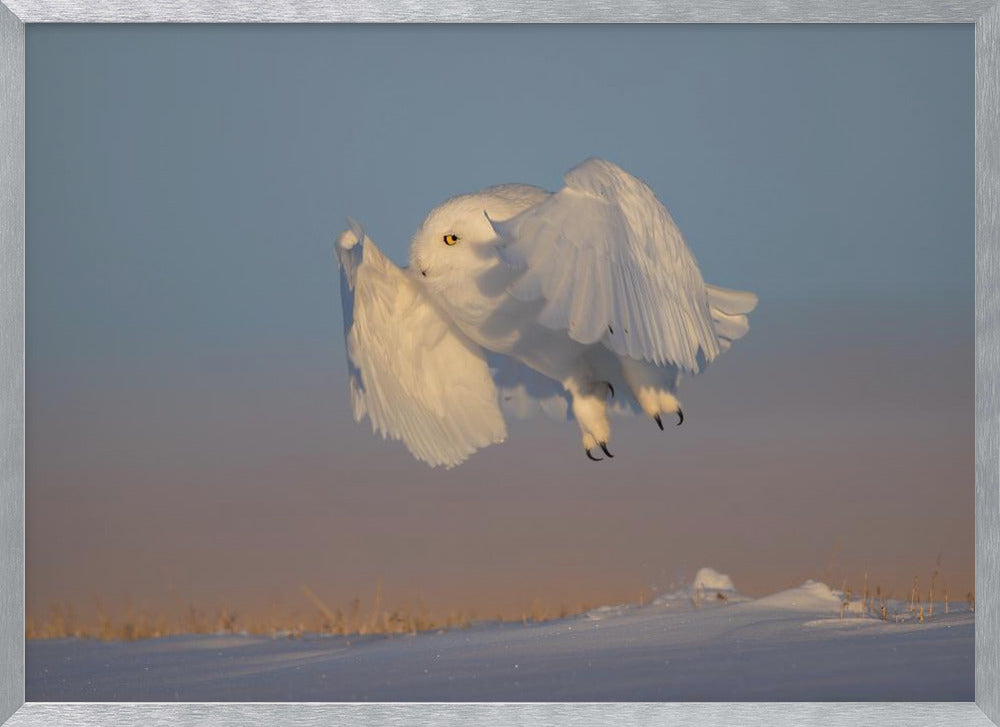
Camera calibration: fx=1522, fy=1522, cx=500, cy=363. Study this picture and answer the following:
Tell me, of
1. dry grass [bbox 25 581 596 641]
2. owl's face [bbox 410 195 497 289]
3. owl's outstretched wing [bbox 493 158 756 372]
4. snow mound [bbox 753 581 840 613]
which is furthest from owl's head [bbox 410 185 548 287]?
snow mound [bbox 753 581 840 613]

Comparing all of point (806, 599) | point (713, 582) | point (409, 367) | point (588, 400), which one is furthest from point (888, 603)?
point (409, 367)

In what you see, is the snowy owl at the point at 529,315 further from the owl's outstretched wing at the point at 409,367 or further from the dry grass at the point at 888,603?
the dry grass at the point at 888,603

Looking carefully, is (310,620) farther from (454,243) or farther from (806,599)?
(806,599)

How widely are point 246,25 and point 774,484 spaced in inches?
54.1

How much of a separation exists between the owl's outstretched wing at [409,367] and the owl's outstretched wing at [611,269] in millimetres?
323

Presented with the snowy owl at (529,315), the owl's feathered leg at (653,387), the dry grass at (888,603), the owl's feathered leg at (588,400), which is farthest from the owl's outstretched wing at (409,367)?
the dry grass at (888,603)

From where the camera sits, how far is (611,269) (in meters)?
2.81

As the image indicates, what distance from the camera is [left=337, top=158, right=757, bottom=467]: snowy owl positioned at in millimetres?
2785

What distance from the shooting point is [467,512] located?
3.08 m

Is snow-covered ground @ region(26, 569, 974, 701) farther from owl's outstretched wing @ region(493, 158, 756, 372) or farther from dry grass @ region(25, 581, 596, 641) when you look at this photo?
owl's outstretched wing @ region(493, 158, 756, 372)

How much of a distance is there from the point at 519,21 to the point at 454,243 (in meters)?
0.46

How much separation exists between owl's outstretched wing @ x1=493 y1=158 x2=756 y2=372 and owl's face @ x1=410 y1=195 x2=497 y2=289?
0.16 m

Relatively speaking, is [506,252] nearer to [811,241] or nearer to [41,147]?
[811,241]

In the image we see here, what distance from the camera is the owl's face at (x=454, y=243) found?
9.95ft
